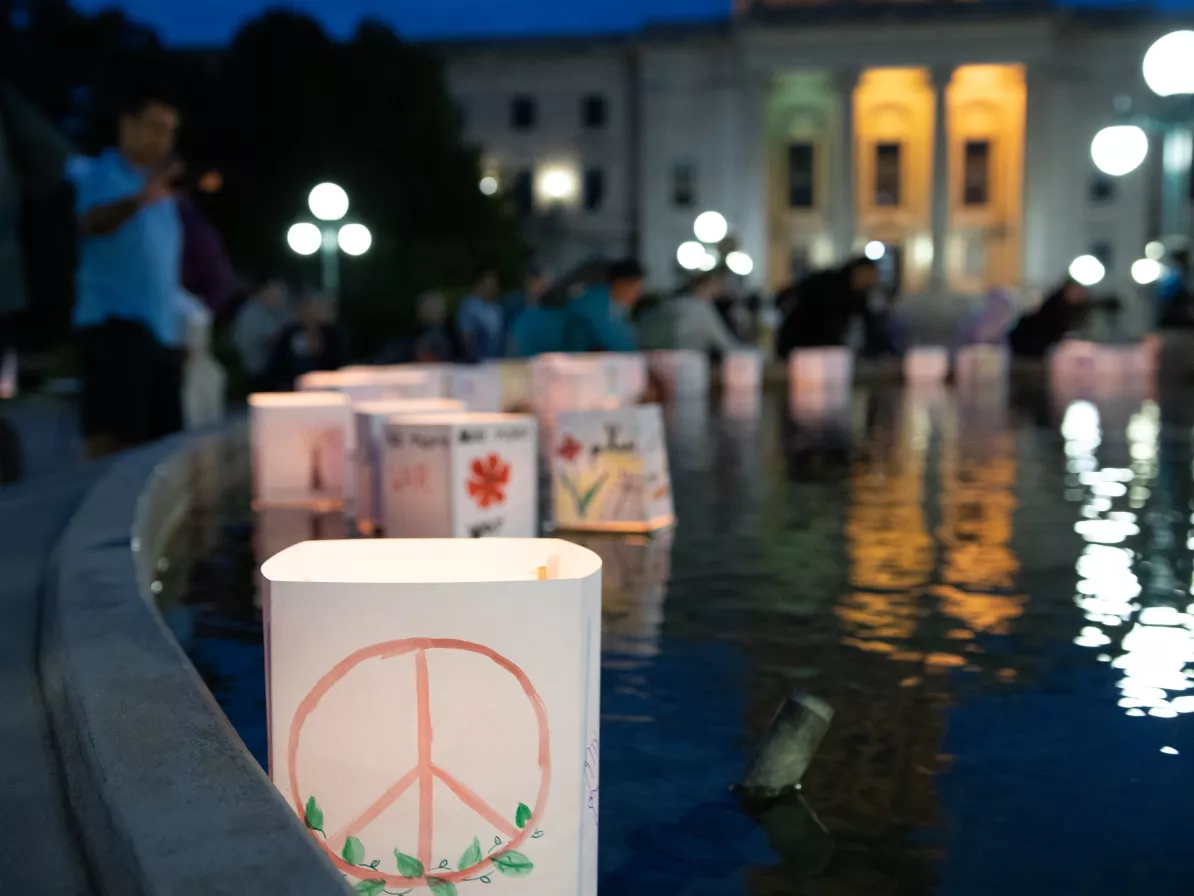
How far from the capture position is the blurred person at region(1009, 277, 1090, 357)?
23.6 m

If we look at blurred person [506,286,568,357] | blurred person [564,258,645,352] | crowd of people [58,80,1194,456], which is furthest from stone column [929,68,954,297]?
blurred person [564,258,645,352]

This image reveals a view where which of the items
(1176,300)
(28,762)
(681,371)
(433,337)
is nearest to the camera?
(28,762)

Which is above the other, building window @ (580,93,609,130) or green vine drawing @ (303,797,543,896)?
building window @ (580,93,609,130)

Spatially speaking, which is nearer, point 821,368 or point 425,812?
point 425,812

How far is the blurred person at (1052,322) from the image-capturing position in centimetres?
2357

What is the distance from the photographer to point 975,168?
65.6 metres

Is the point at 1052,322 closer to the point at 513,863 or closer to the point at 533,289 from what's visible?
the point at 533,289

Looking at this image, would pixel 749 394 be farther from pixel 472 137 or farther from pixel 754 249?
pixel 472 137

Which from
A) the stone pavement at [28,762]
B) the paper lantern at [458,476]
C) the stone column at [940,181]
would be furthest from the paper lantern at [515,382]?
the stone column at [940,181]

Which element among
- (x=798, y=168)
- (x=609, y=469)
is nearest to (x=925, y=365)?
(x=609, y=469)

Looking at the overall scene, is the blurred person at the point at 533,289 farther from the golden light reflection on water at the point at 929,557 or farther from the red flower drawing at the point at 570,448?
the red flower drawing at the point at 570,448

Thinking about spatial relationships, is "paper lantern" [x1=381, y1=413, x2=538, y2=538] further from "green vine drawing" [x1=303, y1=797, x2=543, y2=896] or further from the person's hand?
"green vine drawing" [x1=303, y1=797, x2=543, y2=896]

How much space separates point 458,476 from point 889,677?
1.55 m

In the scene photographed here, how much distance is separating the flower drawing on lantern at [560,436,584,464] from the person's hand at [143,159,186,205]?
2.16 m
